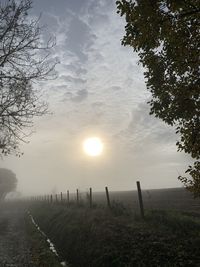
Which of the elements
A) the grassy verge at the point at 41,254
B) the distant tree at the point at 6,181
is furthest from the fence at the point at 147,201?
the distant tree at the point at 6,181

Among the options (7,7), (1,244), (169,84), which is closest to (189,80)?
(169,84)

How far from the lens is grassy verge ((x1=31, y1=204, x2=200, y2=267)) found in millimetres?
9561

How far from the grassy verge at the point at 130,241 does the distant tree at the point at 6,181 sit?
90008mm

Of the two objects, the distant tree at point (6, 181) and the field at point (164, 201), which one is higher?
the distant tree at point (6, 181)

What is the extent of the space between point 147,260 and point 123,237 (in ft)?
9.35

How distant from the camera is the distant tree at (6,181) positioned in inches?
4046

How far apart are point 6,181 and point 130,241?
3963 inches

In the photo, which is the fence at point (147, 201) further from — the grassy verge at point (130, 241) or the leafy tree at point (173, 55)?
the leafy tree at point (173, 55)

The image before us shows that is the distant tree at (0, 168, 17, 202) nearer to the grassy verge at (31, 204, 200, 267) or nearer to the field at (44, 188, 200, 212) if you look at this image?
the field at (44, 188, 200, 212)

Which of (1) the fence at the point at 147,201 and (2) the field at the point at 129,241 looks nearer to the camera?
(2) the field at the point at 129,241

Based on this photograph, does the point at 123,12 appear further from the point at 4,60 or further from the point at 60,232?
the point at 60,232

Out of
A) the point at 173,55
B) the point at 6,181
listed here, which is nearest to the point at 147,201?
the point at 173,55

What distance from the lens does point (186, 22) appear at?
26.5 feet

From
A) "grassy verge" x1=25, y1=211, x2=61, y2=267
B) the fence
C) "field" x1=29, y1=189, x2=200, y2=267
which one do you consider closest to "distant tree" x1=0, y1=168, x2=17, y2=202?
the fence
